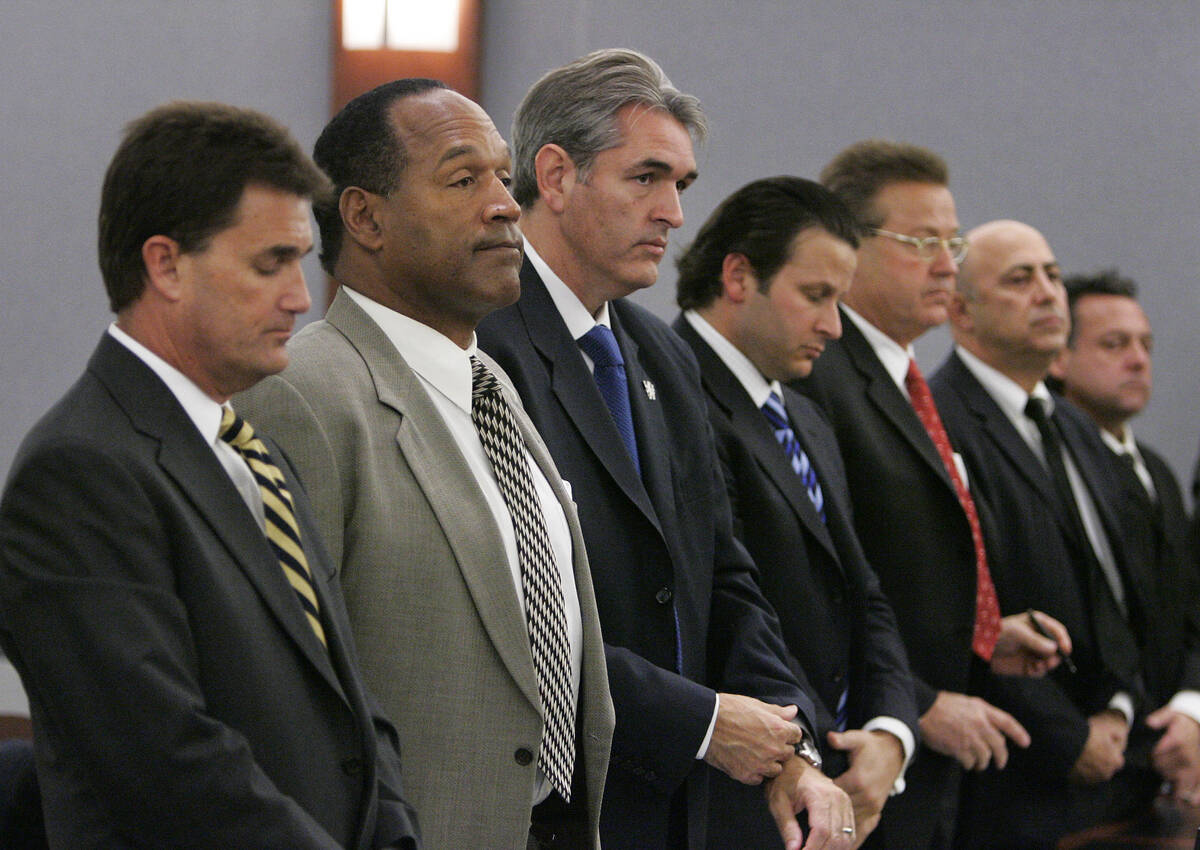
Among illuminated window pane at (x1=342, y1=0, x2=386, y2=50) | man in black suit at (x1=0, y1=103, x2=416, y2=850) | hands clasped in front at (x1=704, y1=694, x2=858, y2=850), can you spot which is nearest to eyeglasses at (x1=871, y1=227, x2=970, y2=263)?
illuminated window pane at (x1=342, y1=0, x2=386, y2=50)

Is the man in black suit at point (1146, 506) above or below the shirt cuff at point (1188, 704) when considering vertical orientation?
above

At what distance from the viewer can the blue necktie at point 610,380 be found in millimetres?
2467

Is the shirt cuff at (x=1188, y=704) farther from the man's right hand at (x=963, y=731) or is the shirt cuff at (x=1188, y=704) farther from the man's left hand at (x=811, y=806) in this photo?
the man's left hand at (x=811, y=806)

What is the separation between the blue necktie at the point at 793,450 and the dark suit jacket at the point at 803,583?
0.02 m

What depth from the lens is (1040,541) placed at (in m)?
3.83

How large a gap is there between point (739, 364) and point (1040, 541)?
123 cm

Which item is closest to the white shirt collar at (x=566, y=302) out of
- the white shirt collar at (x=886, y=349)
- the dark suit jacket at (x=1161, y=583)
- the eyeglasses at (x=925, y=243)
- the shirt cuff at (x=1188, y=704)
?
the white shirt collar at (x=886, y=349)

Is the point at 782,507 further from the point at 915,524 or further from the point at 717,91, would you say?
the point at 717,91

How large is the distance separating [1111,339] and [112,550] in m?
4.14

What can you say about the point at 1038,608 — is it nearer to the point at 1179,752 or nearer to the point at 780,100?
the point at 1179,752

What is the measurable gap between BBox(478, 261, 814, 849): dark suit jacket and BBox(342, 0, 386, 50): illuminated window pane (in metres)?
Answer: 2.04

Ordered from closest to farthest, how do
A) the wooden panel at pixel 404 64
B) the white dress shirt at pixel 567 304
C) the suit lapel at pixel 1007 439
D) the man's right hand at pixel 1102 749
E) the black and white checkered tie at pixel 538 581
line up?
the black and white checkered tie at pixel 538 581 → the white dress shirt at pixel 567 304 → the man's right hand at pixel 1102 749 → the suit lapel at pixel 1007 439 → the wooden panel at pixel 404 64

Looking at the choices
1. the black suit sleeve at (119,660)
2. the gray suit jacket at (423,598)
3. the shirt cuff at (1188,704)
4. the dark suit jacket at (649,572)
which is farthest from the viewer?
the shirt cuff at (1188,704)

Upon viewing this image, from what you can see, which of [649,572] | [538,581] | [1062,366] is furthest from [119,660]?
[1062,366]
